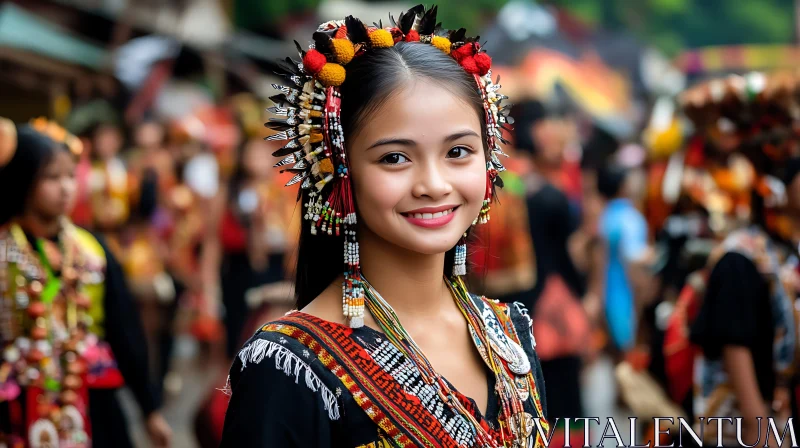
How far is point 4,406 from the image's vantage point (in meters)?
3.97

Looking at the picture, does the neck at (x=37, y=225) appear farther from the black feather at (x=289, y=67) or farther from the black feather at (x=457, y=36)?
the black feather at (x=457, y=36)

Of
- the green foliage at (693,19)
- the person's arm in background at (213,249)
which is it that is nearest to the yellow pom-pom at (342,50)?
the person's arm in background at (213,249)

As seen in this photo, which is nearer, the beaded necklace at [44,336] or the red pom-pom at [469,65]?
the red pom-pom at [469,65]

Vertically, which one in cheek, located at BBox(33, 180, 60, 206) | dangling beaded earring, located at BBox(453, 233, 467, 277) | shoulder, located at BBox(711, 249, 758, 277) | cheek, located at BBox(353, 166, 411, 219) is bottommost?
shoulder, located at BBox(711, 249, 758, 277)

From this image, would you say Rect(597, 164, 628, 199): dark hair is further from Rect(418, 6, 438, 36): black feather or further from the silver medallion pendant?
Rect(418, 6, 438, 36): black feather

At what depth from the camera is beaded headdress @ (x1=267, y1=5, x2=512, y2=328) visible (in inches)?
87.7

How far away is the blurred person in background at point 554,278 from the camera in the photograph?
6395 mm

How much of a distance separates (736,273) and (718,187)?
1.50 m

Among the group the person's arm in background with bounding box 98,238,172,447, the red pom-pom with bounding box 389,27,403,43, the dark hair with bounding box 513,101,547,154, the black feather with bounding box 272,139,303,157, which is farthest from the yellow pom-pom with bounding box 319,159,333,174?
the dark hair with bounding box 513,101,547,154

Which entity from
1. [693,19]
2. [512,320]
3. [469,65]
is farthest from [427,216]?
[693,19]

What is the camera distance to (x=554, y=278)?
6.70 m

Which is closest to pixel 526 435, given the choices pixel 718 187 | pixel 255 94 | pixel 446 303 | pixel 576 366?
pixel 446 303

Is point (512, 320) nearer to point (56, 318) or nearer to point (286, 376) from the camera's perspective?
point (286, 376)

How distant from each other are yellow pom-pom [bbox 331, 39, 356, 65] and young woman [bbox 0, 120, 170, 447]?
2289 millimetres
